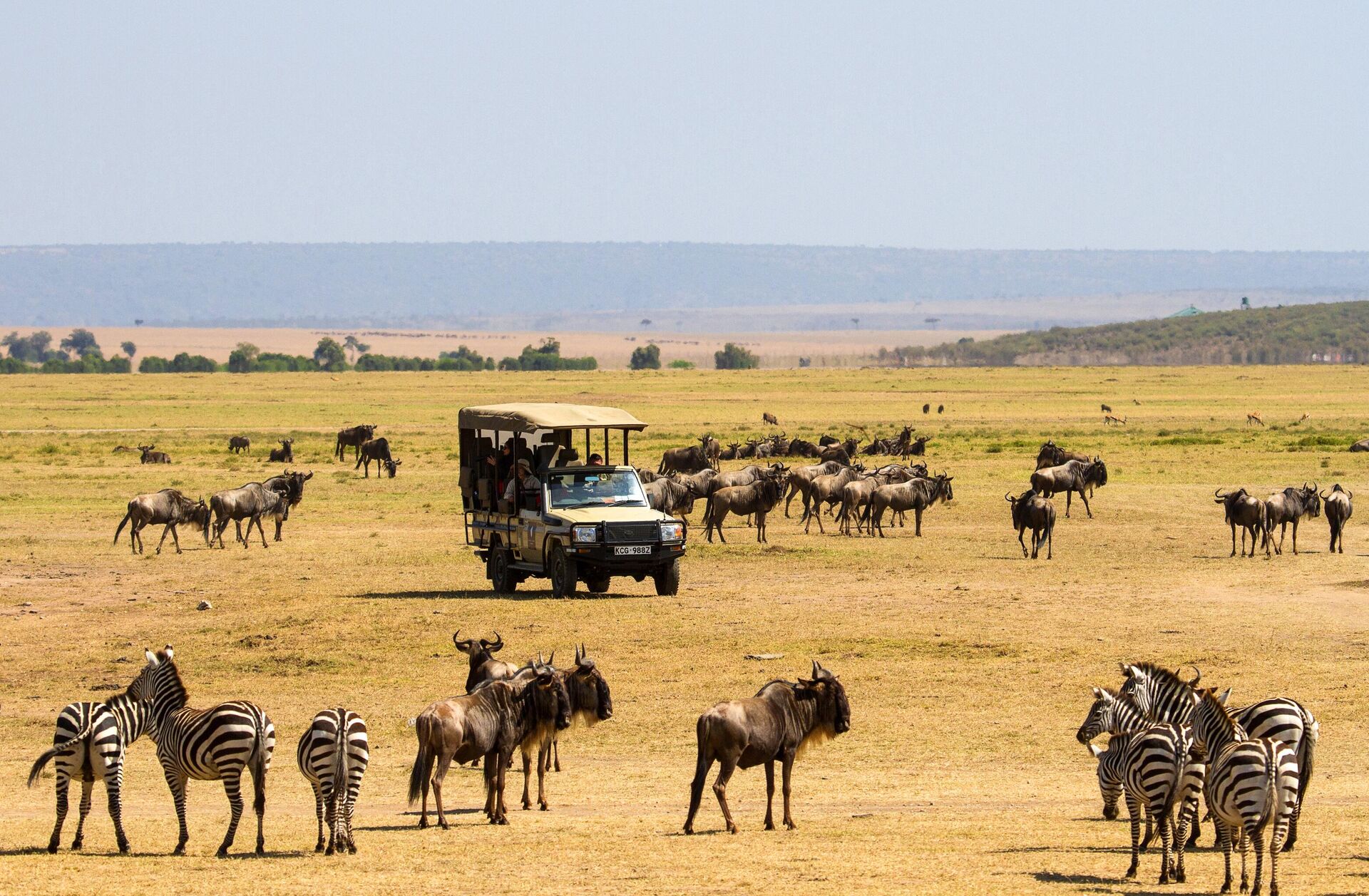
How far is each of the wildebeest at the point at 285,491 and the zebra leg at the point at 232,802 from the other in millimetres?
22099

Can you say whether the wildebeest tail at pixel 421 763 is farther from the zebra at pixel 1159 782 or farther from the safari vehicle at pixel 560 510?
the safari vehicle at pixel 560 510

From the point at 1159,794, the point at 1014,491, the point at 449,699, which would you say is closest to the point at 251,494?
the point at 1014,491

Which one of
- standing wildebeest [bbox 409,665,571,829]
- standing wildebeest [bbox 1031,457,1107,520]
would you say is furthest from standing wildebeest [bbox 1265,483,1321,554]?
standing wildebeest [bbox 409,665,571,829]

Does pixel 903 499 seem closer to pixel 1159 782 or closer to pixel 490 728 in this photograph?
pixel 490 728

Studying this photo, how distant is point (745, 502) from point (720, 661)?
43.4 feet

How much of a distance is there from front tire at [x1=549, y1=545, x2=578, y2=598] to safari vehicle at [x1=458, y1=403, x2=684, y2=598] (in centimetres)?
1

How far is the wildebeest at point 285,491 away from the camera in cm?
3394

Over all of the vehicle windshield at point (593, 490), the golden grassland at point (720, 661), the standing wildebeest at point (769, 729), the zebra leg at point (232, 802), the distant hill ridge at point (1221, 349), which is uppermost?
the distant hill ridge at point (1221, 349)

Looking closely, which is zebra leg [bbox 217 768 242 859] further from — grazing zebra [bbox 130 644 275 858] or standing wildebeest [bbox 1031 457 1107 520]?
standing wildebeest [bbox 1031 457 1107 520]

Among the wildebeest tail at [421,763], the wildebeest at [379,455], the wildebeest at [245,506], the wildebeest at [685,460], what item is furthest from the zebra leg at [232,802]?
the wildebeest at [379,455]

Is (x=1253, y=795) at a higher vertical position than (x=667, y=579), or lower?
higher

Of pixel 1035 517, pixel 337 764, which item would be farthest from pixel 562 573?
pixel 337 764

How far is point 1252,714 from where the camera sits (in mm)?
12727

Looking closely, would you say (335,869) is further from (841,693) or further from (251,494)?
(251,494)
